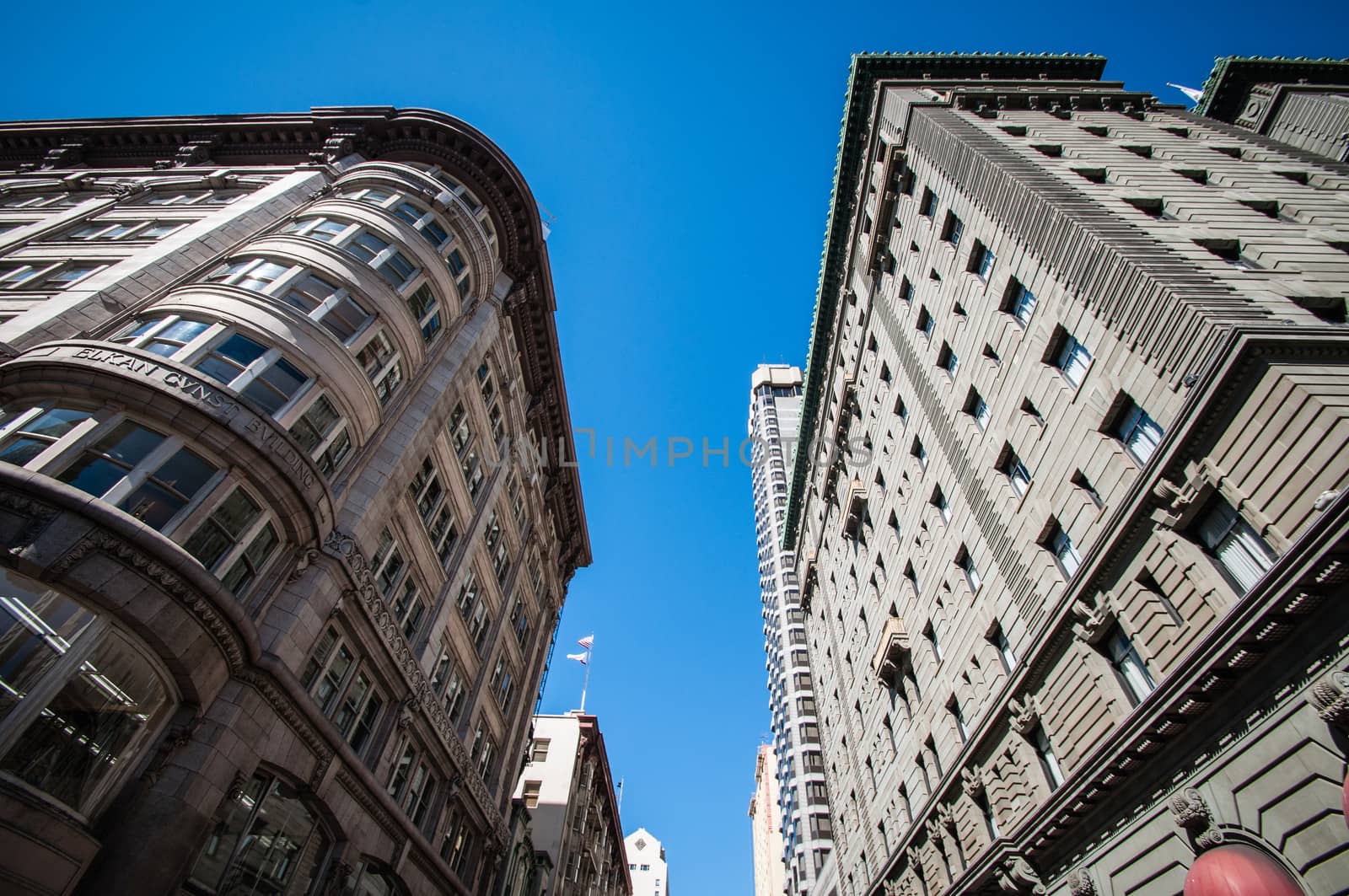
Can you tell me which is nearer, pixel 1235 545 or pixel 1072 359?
pixel 1235 545

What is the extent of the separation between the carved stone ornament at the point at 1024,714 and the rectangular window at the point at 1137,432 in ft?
26.3

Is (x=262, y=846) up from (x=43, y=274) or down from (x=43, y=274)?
down

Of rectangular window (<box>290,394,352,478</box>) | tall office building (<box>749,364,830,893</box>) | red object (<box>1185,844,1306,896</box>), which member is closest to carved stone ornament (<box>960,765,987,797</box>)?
red object (<box>1185,844,1306,896</box>)

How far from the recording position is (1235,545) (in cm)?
1388

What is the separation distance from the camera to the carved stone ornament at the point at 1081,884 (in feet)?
53.8

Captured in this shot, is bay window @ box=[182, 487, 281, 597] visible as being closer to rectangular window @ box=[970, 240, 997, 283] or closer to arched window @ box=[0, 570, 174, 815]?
arched window @ box=[0, 570, 174, 815]

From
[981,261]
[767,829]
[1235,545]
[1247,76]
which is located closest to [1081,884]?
[1235,545]

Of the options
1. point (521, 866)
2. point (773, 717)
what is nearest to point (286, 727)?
point (521, 866)

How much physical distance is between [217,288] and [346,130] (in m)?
18.2

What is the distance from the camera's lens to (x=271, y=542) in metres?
16.8

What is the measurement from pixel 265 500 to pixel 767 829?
11629 cm

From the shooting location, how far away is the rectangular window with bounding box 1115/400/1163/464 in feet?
53.6

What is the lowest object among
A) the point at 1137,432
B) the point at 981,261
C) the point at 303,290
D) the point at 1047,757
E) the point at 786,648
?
the point at 1047,757

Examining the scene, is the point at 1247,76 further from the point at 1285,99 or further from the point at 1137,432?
the point at 1137,432
